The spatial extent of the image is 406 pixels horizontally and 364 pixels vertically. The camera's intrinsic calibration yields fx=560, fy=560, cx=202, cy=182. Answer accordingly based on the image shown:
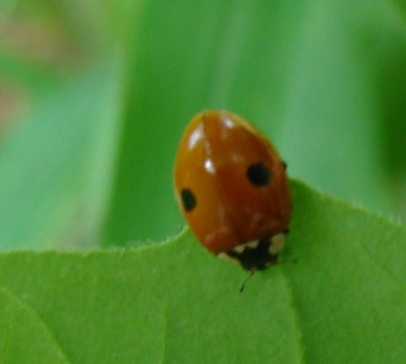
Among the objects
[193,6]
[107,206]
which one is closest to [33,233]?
[107,206]

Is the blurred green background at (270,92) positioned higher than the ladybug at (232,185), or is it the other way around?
the ladybug at (232,185)

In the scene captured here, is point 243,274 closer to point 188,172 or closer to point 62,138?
point 188,172

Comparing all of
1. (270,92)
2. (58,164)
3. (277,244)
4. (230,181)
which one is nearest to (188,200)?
(230,181)

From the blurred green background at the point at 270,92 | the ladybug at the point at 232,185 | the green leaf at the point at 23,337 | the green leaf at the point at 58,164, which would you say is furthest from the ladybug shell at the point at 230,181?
the green leaf at the point at 58,164

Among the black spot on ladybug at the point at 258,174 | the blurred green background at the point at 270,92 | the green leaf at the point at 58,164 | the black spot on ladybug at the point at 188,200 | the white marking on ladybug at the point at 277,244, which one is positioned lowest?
the green leaf at the point at 58,164

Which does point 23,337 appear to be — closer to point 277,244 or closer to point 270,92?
point 277,244

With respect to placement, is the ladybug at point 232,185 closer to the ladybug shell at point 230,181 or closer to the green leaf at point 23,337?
the ladybug shell at point 230,181

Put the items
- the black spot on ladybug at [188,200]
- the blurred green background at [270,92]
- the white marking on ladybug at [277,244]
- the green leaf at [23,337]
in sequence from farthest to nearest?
the blurred green background at [270,92] < the black spot on ladybug at [188,200] < the white marking on ladybug at [277,244] < the green leaf at [23,337]
